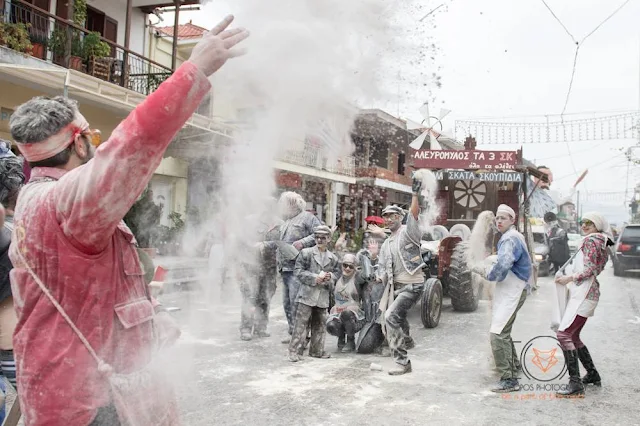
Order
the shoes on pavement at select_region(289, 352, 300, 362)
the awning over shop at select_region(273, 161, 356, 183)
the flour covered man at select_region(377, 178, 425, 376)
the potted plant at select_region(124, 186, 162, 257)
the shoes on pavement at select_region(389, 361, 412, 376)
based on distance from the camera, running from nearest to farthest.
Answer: the shoes on pavement at select_region(389, 361, 412, 376) < the flour covered man at select_region(377, 178, 425, 376) < the shoes on pavement at select_region(289, 352, 300, 362) < the potted plant at select_region(124, 186, 162, 257) < the awning over shop at select_region(273, 161, 356, 183)

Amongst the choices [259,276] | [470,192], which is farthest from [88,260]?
[470,192]

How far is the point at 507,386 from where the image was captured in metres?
4.98

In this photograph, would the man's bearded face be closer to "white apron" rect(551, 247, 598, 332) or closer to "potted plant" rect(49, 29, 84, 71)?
"white apron" rect(551, 247, 598, 332)

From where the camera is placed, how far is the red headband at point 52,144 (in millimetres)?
1609

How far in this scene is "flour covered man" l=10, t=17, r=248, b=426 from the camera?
4.46ft

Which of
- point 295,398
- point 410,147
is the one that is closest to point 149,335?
point 295,398

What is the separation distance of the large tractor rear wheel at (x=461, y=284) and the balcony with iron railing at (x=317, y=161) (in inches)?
108

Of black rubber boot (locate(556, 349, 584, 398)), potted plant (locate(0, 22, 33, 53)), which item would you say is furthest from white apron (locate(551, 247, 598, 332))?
potted plant (locate(0, 22, 33, 53))

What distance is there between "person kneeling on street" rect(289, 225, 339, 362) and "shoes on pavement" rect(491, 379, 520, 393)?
1961mm

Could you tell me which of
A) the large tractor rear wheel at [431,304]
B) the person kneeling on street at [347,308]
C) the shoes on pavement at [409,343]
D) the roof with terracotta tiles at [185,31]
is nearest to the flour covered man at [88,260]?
the person kneeling on street at [347,308]

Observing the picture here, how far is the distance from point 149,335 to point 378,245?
236 inches

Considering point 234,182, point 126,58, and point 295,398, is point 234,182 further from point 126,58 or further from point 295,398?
point 126,58

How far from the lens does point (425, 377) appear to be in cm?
542

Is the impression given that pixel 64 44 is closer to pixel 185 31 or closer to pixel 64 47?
pixel 64 47
